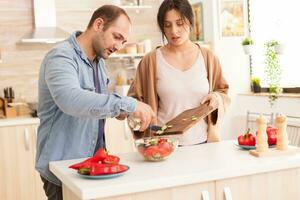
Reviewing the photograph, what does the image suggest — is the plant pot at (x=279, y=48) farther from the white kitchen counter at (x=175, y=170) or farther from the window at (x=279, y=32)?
the white kitchen counter at (x=175, y=170)

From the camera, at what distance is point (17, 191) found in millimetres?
4062

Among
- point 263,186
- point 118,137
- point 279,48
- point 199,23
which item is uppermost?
point 199,23

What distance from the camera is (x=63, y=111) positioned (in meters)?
1.78

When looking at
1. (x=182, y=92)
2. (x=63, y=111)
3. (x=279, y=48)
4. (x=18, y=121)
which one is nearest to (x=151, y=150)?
(x=63, y=111)

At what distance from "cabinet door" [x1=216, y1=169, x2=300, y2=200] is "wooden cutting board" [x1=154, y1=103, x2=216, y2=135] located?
1.17ft

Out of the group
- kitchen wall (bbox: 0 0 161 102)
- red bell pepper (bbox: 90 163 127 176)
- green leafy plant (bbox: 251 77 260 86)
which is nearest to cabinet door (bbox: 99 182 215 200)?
red bell pepper (bbox: 90 163 127 176)

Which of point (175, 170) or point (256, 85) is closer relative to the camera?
point (175, 170)

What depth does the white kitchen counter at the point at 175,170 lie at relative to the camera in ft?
5.05

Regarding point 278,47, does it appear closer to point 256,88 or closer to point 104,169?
point 256,88

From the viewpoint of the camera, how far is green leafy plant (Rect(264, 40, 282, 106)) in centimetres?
420

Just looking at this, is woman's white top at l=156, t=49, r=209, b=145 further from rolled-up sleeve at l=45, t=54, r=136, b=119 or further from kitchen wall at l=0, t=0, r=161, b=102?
kitchen wall at l=0, t=0, r=161, b=102

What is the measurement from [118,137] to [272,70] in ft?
5.47

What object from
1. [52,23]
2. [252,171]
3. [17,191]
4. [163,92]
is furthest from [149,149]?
[52,23]

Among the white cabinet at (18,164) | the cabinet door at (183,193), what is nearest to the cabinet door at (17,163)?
the white cabinet at (18,164)
